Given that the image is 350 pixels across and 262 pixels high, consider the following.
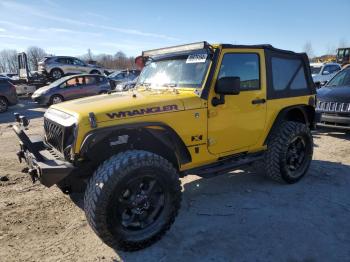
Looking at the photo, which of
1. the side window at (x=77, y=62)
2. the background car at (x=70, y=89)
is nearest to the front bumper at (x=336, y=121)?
the background car at (x=70, y=89)

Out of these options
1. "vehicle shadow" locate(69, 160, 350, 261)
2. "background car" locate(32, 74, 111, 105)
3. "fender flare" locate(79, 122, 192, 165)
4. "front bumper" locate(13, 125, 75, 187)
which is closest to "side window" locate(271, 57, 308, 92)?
"vehicle shadow" locate(69, 160, 350, 261)

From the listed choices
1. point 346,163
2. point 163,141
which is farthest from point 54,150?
point 346,163

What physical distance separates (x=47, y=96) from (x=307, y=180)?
12.7m

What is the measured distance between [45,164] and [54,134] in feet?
1.89

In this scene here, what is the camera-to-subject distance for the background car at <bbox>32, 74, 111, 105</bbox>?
48.6 feet

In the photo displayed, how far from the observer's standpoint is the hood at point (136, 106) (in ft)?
10.7

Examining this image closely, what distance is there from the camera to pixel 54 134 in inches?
148

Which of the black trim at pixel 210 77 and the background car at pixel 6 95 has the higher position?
the black trim at pixel 210 77

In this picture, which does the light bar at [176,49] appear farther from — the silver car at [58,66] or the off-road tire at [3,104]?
the silver car at [58,66]

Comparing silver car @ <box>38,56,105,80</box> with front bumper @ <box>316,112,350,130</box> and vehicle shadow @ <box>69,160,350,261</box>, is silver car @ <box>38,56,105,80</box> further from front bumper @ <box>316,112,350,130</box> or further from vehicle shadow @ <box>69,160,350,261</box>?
vehicle shadow @ <box>69,160,350,261</box>

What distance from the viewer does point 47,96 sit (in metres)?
14.7

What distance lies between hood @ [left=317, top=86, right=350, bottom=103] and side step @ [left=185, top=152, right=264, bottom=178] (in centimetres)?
393

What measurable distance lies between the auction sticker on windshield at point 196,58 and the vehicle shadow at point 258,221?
75.6 inches

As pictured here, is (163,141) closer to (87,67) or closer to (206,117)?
(206,117)
